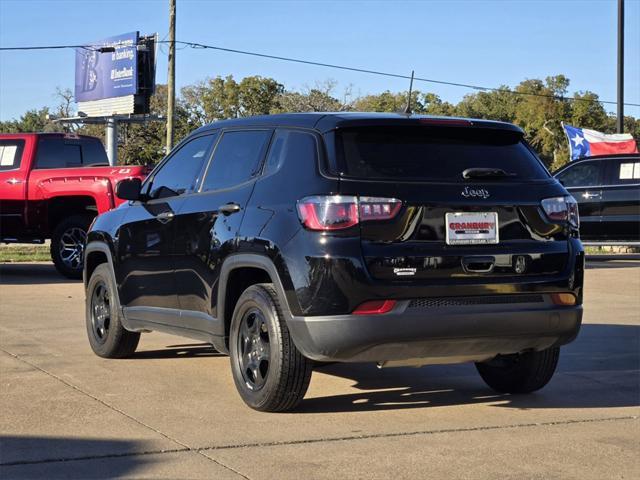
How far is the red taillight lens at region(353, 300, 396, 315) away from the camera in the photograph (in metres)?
5.77

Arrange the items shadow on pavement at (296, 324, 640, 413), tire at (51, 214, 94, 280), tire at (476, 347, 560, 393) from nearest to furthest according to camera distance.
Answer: shadow on pavement at (296, 324, 640, 413), tire at (476, 347, 560, 393), tire at (51, 214, 94, 280)

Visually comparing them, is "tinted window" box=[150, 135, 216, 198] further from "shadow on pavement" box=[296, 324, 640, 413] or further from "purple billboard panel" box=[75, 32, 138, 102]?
"purple billboard panel" box=[75, 32, 138, 102]

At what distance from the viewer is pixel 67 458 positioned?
5.29m

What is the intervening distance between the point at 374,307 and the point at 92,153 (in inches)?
471

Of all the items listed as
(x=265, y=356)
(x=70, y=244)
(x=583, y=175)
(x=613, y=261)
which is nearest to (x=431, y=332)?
(x=265, y=356)

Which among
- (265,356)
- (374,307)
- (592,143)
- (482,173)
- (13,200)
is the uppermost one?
(592,143)

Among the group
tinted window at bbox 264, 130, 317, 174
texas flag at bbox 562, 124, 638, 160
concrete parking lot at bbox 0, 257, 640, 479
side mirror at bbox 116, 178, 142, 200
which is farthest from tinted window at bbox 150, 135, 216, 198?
texas flag at bbox 562, 124, 638, 160

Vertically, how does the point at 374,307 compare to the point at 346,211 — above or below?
below

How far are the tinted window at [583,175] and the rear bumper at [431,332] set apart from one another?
14.2 metres

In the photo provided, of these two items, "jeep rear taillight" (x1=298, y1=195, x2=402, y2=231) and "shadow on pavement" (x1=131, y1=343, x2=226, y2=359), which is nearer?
"jeep rear taillight" (x1=298, y1=195, x2=402, y2=231)

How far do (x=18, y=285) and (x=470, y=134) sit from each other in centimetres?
982

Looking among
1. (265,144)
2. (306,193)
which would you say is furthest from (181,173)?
(306,193)

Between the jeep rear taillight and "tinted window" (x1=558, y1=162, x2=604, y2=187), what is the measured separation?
14776 millimetres

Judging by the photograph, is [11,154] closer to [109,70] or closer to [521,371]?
[521,371]
